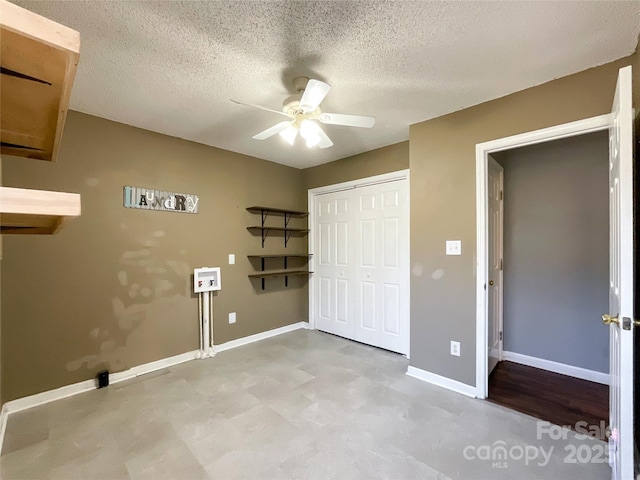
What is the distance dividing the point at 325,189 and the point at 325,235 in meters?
0.65

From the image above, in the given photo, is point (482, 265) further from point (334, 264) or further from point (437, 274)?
point (334, 264)

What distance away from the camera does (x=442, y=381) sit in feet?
8.52

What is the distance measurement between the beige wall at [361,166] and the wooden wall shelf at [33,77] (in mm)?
3045

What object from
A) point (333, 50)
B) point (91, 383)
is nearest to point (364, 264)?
point (333, 50)

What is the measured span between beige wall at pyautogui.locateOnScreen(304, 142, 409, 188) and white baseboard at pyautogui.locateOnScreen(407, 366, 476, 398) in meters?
2.12

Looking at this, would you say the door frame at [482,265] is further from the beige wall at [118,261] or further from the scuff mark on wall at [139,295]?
the scuff mark on wall at [139,295]

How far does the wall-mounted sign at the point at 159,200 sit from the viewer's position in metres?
2.83

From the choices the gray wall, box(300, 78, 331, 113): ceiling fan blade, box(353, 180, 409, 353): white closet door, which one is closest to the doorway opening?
the gray wall

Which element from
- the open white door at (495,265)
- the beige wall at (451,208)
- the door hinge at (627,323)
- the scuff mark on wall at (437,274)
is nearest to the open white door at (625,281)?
the door hinge at (627,323)

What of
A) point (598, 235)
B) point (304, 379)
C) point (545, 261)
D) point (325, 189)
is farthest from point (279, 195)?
point (598, 235)

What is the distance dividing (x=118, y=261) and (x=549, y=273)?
424cm

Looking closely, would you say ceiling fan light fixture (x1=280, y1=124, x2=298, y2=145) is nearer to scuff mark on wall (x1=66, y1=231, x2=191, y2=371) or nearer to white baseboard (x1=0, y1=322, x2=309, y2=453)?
scuff mark on wall (x1=66, y1=231, x2=191, y2=371)

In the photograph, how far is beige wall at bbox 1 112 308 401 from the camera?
230 centimetres

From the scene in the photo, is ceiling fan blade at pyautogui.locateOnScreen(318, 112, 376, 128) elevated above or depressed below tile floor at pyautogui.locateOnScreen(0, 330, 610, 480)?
above
